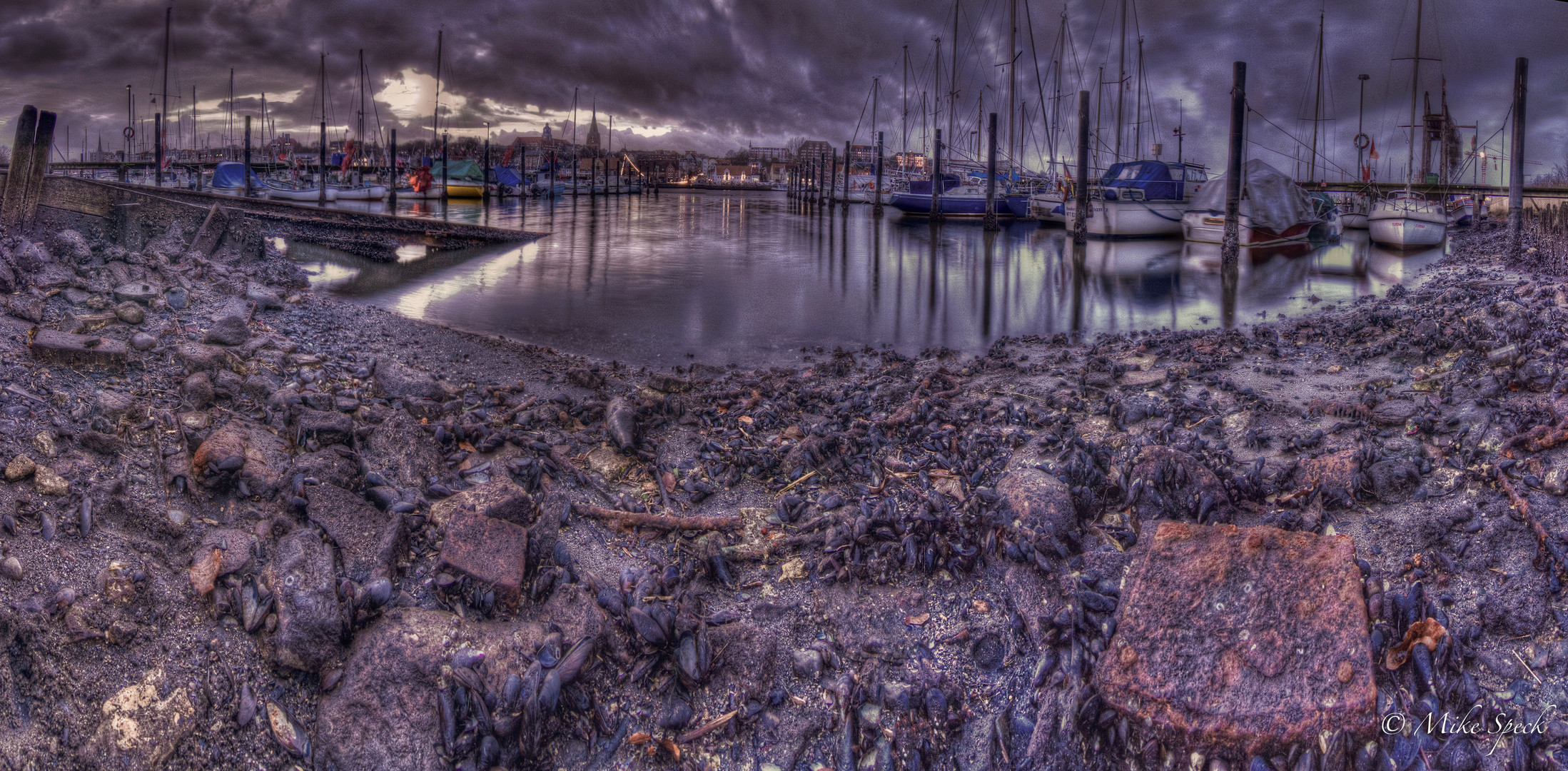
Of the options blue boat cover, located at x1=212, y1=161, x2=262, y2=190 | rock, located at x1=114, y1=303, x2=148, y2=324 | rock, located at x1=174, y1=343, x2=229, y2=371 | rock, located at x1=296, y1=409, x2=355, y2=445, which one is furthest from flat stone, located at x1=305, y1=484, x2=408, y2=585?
blue boat cover, located at x1=212, y1=161, x2=262, y2=190

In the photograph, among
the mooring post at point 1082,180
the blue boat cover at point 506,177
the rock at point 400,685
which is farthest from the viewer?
the blue boat cover at point 506,177

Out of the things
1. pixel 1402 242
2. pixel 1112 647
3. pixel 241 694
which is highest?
pixel 1402 242

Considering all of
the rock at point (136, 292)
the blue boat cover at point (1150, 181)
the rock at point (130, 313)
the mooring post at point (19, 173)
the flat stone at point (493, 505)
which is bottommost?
the flat stone at point (493, 505)

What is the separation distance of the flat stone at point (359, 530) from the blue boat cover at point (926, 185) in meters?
46.6

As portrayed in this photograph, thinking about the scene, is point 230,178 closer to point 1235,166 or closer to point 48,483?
point 1235,166

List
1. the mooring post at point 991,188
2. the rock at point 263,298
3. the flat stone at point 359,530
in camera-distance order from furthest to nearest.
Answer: the mooring post at point 991,188 → the rock at point 263,298 → the flat stone at point 359,530

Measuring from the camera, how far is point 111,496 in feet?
11.8

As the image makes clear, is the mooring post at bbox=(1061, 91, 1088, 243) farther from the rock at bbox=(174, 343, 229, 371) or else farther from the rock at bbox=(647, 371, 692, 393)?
the rock at bbox=(174, 343, 229, 371)

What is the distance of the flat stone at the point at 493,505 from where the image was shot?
3934 mm

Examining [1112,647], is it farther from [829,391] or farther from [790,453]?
[829,391]

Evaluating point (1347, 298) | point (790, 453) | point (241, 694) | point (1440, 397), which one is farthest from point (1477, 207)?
point (241, 694)

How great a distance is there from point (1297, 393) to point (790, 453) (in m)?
4.75

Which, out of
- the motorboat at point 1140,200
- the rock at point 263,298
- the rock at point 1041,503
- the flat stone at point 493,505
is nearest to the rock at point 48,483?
the flat stone at point 493,505

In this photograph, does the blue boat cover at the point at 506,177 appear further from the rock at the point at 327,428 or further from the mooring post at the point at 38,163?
the rock at the point at 327,428
